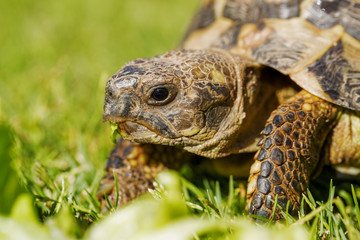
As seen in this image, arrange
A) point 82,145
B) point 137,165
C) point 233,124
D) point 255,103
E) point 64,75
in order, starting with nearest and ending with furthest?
point 233,124 < point 255,103 < point 137,165 < point 82,145 < point 64,75

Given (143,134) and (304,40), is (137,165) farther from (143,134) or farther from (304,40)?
(304,40)

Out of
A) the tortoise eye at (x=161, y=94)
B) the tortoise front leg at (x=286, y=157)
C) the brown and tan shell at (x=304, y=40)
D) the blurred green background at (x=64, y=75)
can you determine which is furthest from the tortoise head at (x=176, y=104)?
the blurred green background at (x=64, y=75)

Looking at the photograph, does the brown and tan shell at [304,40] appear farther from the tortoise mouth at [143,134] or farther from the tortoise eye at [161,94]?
the tortoise mouth at [143,134]

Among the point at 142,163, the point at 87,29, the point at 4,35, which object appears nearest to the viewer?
the point at 142,163

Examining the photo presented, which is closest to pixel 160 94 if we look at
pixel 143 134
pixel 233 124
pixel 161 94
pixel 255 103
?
pixel 161 94

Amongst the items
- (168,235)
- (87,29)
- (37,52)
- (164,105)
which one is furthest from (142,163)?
(87,29)

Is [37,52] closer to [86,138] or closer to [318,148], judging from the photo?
[86,138]
